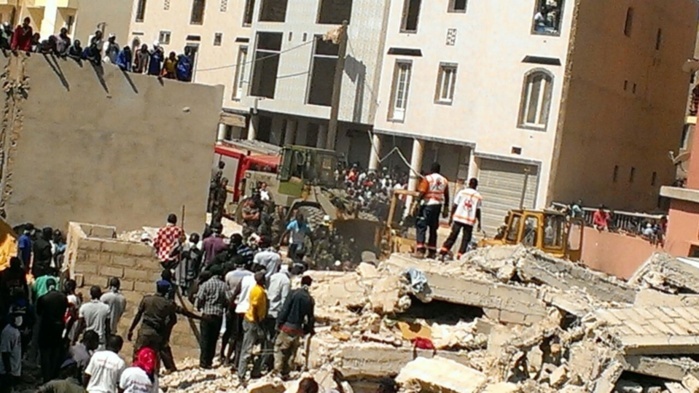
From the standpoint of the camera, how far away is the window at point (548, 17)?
104 feet

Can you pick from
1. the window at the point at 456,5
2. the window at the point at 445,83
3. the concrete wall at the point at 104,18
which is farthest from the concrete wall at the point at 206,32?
the window at the point at 456,5

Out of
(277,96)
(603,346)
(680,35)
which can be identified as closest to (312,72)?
(277,96)

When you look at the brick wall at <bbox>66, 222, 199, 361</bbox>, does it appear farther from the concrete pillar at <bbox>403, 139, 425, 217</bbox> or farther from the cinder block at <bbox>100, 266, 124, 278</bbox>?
the concrete pillar at <bbox>403, 139, 425, 217</bbox>

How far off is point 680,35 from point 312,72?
41.8 feet

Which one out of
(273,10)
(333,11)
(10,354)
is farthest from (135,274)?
(273,10)

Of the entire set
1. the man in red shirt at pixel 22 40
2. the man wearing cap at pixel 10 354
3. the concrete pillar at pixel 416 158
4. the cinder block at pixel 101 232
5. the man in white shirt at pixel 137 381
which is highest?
the man in red shirt at pixel 22 40

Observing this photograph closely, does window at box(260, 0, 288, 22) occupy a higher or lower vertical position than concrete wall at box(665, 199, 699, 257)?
higher

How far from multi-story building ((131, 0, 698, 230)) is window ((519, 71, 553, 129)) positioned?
3 centimetres

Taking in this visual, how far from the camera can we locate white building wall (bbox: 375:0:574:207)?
31719 millimetres

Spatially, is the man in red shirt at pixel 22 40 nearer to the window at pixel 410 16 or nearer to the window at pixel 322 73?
the window at pixel 410 16

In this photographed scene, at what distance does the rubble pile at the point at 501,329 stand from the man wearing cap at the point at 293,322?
0.27 meters

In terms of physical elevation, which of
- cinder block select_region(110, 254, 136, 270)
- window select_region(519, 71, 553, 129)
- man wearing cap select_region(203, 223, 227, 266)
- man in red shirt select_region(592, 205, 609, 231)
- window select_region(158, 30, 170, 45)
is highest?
window select_region(158, 30, 170, 45)

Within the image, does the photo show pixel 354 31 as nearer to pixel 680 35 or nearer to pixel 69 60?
pixel 680 35

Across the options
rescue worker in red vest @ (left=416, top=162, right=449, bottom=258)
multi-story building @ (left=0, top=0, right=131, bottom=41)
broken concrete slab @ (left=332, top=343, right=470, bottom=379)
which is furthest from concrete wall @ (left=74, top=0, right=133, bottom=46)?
broken concrete slab @ (left=332, top=343, right=470, bottom=379)
